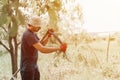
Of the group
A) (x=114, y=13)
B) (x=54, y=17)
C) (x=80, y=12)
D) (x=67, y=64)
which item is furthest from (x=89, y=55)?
(x=54, y=17)

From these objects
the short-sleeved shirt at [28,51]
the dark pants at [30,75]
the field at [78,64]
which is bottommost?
the field at [78,64]

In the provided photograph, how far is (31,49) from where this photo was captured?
4.70 meters

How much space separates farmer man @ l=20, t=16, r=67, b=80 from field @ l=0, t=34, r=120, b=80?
2.60 metres

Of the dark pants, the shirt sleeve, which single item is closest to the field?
the dark pants

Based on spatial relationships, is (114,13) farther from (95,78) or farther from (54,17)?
(54,17)

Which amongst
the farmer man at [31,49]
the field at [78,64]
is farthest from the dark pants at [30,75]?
the field at [78,64]

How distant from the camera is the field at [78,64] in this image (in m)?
7.77

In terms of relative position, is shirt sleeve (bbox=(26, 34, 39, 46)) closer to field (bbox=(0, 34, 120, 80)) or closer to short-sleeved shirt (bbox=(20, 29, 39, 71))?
short-sleeved shirt (bbox=(20, 29, 39, 71))

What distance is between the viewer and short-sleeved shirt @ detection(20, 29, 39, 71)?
181 inches

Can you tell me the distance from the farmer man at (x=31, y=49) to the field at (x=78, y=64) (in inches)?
102

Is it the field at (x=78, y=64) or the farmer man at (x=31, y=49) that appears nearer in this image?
the farmer man at (x=31, y=49)

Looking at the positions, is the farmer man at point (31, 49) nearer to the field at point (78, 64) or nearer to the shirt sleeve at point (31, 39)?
the shirt sleeve at point (31, 39)

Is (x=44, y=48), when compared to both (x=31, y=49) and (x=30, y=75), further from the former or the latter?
(x=30, y=75)

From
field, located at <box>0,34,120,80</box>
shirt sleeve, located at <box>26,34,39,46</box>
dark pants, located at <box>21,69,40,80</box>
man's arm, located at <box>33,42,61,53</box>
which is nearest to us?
man's arm, located at <box>33,42,61,53</box>
